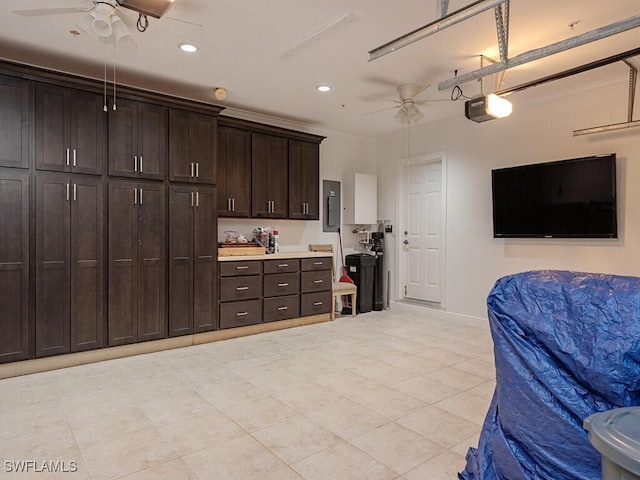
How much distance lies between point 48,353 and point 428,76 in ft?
14.8

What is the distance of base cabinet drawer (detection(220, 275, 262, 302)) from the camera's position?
4.56m

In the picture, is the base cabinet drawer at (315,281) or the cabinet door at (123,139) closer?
the cabinet door at (123,139)

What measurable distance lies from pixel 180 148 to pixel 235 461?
3210 millimetres

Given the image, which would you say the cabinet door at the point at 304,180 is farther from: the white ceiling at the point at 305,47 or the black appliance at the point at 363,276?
the black appliance at the point at 363,276

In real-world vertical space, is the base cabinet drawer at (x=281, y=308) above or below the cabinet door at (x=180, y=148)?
below

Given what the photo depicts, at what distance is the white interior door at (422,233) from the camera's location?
5934 mm

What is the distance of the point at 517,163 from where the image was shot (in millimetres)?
4867

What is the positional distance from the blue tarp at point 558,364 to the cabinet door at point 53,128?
12.3ft

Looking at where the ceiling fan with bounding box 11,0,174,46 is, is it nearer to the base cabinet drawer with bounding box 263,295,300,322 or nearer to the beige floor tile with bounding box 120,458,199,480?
the beige floor tile with bounding box 120,458,199,480

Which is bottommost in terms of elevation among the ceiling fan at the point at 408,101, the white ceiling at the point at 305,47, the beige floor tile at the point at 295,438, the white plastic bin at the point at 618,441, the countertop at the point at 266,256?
the beige floor tile at the point at 295,438

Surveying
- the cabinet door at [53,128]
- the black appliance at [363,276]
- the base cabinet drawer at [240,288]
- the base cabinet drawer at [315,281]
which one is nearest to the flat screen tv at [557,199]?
the black appliance at [363,276]

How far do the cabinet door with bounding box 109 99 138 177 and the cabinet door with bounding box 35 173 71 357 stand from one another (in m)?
0.46

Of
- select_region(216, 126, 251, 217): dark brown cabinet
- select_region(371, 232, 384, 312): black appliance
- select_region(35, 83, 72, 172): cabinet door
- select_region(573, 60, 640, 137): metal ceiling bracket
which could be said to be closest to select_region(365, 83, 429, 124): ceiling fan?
select_region(573, 60, 640, 137): metal ceiling bracket

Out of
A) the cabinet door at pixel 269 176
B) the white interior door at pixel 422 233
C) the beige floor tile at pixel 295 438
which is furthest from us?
the white interior door at pixel 422 233
